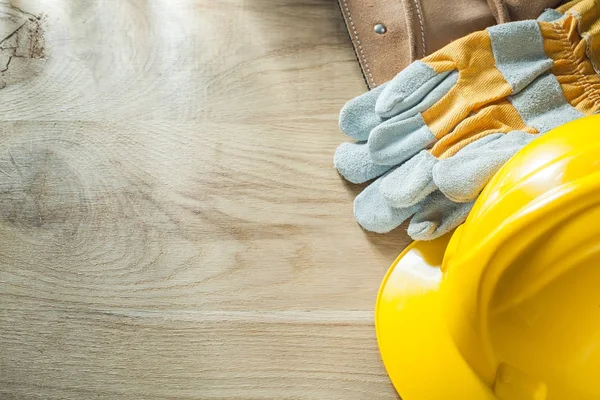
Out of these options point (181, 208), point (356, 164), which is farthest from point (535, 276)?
point (181, 208)

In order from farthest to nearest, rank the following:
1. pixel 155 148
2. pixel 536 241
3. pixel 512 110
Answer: pixel 155 148
pixel 512 110
pixel 536 241

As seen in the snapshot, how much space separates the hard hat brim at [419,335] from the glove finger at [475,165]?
4.0 inches

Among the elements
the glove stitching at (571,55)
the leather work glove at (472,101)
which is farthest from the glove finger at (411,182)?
the glove stitching at (571,55)

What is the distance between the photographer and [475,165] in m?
0.62

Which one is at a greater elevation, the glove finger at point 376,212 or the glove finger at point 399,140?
the glove finger at point 399,140

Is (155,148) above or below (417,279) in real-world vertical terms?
above

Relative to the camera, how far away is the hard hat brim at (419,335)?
0.63 meters

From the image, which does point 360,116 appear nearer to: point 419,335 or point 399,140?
point 399,140

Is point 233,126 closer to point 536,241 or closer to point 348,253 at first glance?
point 348,253

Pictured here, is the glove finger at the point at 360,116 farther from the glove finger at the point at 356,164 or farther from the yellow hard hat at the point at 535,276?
the yellow hard hat at the point at 535,276

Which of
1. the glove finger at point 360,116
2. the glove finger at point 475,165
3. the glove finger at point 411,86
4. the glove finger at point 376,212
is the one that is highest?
the glove finger at point 411,86

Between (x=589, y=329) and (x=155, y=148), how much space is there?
1.88ft

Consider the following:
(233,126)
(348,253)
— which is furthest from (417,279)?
(233,126)

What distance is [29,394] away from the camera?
0.70 meters
